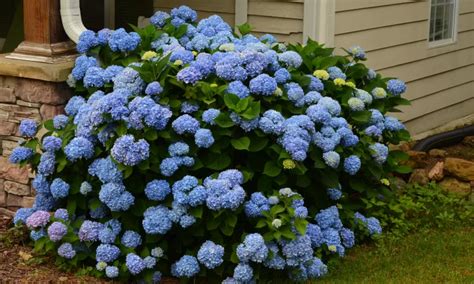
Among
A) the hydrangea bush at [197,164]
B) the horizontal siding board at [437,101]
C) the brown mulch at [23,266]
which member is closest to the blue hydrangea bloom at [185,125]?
the hydrangea bush at [197,164]

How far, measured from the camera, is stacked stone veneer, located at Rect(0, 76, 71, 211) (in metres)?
5.84

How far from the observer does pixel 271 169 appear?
514 cm

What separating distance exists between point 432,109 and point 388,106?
3.32 m

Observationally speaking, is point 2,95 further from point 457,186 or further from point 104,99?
point 457,186

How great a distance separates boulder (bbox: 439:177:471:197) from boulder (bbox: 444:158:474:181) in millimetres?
44

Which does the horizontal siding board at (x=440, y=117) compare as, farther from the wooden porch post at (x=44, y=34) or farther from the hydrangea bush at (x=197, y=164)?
the wooden porch post at (x=44, y=34)

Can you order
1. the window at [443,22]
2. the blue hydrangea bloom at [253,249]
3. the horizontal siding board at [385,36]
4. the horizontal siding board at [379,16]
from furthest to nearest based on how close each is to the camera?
the window at [443,22] → the horizontal siding board at [385,36] → the horizontal siding board at [379,16] → the blue hydrangea bloom at [253,249]

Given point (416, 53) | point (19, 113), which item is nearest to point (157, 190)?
point (19, 113)

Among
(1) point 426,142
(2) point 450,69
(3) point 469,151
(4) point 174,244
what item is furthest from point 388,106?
(2) point 450,69

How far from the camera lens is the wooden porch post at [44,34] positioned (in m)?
5.87

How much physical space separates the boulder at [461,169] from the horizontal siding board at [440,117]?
1632mm

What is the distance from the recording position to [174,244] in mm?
5254

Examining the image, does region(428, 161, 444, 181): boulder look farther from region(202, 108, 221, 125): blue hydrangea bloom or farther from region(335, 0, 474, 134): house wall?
region(202, 108, 221, 125): blue hydrangea bloom

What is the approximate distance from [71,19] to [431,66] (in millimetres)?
4510
